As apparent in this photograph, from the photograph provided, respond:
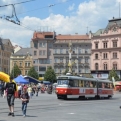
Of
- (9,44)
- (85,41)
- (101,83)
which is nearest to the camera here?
(101,83)

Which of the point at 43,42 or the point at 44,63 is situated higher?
the point at 43,42

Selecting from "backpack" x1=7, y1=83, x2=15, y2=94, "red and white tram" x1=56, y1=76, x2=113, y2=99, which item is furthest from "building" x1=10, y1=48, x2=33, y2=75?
"backpack" x1=7, y1=83, x2=15, y2=94

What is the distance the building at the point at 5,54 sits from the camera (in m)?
133

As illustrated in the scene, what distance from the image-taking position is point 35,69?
4707 inches

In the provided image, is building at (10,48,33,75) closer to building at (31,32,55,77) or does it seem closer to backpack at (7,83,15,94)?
building at (31,32,55,77)

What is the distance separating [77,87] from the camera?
125 feet

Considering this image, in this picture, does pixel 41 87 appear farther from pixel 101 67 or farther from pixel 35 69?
pixel 35 69

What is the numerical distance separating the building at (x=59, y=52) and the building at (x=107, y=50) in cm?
1952

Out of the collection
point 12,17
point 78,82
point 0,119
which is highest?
point 12,17

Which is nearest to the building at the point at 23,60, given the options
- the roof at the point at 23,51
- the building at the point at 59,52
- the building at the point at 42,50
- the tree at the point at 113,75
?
the roof at the point at 23,51

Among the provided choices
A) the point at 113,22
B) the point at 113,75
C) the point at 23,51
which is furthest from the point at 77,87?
the point at 23,51

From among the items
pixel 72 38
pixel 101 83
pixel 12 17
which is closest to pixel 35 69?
pixel 72 38

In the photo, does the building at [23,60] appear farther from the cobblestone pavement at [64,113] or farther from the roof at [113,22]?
the cobblestone pavement at [64,113]

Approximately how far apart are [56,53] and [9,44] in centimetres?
3054
